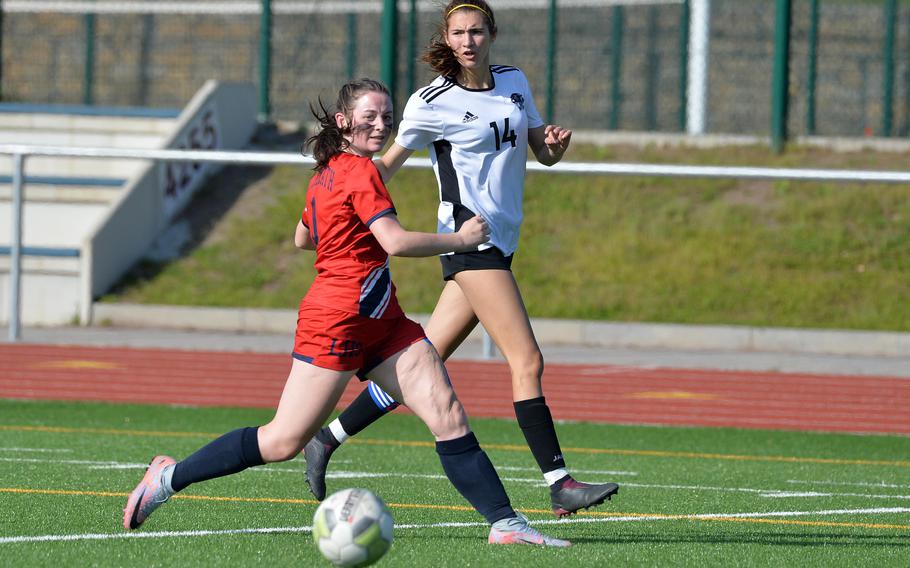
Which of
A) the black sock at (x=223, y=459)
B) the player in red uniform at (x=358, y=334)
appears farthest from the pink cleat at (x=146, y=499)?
the player in red uniform at (x=358, y=334)

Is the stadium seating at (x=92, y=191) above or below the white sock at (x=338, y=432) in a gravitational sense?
above

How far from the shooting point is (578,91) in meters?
23.2

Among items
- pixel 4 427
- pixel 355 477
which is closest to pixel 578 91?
pixel 4 427

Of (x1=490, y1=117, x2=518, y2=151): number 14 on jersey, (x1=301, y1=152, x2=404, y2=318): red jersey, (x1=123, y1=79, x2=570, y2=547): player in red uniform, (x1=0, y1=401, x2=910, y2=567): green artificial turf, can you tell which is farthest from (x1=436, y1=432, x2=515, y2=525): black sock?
(x1=490, y1=117, x2=518, y2=151): number 14 on jersey

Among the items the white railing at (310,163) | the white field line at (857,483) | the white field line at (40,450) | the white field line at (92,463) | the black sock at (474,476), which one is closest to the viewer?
the black sock at (474,476)

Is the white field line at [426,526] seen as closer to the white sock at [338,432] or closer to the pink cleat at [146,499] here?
the pink cleat at [146,499]

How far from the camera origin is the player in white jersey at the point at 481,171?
6.42 m

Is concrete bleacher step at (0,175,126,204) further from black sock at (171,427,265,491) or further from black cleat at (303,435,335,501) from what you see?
black sock at (171,427,265,491)

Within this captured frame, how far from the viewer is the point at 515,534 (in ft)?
18.5

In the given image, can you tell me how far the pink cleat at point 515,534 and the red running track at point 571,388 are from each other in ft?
18.0

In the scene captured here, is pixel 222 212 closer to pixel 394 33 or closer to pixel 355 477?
pixel 394 33

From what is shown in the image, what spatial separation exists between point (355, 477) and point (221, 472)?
211 centimetres

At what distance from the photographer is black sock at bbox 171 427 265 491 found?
18.8ft

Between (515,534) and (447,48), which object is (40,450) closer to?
(447,48)
